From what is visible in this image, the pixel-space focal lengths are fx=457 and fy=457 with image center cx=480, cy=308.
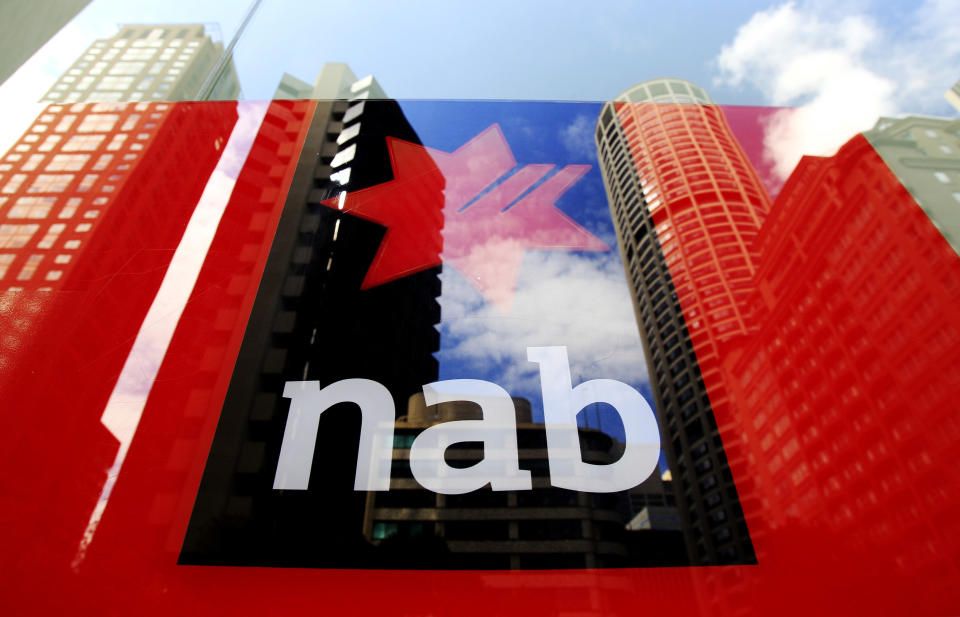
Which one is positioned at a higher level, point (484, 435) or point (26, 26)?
point (26, 26)

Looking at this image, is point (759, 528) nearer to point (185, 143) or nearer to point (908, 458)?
point (908, 458)

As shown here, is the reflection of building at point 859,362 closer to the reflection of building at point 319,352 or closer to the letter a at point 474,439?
the letter a at point 474,439

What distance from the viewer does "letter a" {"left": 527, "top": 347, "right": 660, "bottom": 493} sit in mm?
2572

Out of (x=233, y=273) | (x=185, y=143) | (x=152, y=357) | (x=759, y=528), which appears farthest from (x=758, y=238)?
(x=185, y=143)

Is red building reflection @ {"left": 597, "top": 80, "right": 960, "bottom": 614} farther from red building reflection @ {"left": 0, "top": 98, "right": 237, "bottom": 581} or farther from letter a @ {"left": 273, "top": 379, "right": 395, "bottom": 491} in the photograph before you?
red building reflection @ {"left": 0, "top": 98, "right": 237, "bottom": 581}

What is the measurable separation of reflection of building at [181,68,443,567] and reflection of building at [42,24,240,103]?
112 centimetres

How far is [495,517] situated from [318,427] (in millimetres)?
1161

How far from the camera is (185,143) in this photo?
370 centimetres

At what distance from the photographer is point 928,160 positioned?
3.16 m

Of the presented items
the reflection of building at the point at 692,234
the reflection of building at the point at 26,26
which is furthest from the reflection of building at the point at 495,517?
the reflection of building at the point at 26,26

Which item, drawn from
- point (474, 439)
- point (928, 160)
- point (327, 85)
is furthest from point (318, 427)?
point (928, 160)

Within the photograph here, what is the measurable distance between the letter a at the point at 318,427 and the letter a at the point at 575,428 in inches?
37.2

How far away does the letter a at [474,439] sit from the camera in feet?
8.36

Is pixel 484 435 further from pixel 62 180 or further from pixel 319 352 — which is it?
pixel 62 180
